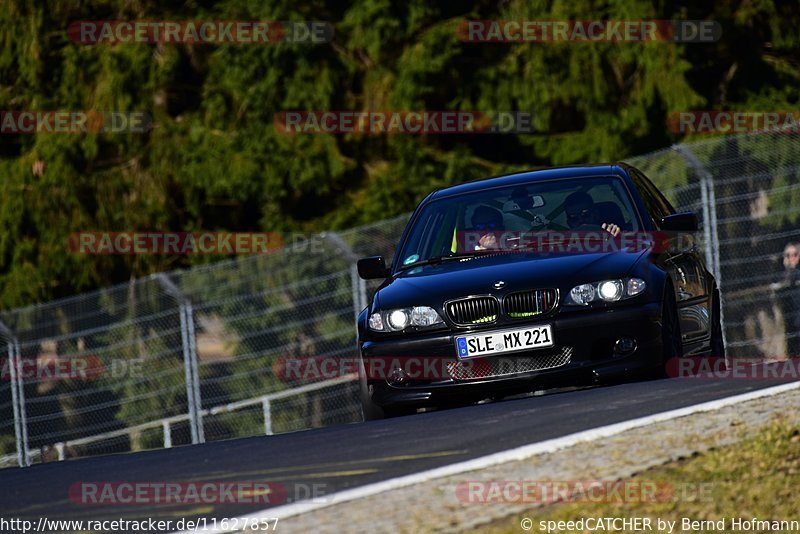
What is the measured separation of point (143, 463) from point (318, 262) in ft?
22.2

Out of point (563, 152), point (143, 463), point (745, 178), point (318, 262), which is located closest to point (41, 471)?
point (143, 463)

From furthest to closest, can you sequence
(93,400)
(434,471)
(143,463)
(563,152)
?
(563,152) < (93,400) < (143,463) < (434,471)

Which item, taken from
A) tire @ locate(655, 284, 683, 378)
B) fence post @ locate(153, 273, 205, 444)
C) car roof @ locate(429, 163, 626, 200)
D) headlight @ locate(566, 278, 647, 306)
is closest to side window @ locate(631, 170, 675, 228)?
car roof @ locate(429, 163, 626, 200)

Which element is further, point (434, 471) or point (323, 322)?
point (323, 322)

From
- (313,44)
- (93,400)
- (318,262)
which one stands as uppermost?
(313,44)

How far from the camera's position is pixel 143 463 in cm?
830

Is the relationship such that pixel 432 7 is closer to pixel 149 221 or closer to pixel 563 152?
pixel 563 152

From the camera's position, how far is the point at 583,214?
10156mm

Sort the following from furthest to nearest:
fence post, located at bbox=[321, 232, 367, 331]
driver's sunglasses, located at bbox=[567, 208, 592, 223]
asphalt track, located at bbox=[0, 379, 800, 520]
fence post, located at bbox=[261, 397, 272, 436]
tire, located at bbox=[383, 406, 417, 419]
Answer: fence post, located at bbox=[261, 397, 272, 436]
fence post, located at bbox=[321, 232, 367, 331]
driver's sunglasses, located at bbox=[567, 208, 592, 223]
tire, located at bbox=[383, 406, 417, 419]
asphalt track, located at bbox=[0, 379, 800, 520]

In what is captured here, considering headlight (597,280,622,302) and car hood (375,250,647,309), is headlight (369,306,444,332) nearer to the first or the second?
car hood (375,250,647,309)

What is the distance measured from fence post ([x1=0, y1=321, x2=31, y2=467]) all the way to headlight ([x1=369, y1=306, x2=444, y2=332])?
6311mm

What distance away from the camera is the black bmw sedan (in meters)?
9.03

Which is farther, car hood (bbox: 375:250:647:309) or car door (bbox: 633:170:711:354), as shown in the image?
car door (bbox: 633:170:711:354)

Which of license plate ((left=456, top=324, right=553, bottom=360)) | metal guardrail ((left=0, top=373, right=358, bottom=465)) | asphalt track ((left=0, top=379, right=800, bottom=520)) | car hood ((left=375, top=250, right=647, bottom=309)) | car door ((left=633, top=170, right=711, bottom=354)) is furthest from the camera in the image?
metal guardrail ((left=0, top=373, right=358, bottom=465))
